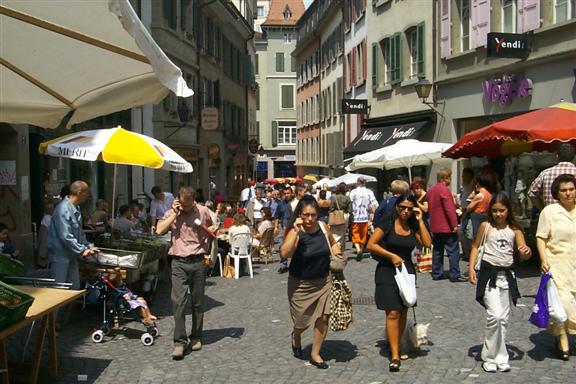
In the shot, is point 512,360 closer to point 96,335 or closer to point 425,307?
point 425,307

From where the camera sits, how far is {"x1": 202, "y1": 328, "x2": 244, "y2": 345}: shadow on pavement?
8039 millimetres

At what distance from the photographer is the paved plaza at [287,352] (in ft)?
21.5

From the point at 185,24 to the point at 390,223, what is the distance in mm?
21961

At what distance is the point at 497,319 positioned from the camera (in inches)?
256

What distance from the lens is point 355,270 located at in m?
13.9

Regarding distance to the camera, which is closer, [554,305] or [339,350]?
[554,305]

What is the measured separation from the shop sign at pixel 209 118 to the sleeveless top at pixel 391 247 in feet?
69.1

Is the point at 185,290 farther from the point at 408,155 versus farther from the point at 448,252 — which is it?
the point at 408,155

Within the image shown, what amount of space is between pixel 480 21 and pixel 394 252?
13.9 metres

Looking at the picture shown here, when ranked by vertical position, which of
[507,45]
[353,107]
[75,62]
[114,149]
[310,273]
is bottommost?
[310,273]

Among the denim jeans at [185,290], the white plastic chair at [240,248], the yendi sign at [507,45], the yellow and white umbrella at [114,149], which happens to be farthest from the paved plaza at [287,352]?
the yendi sign at [507,45]

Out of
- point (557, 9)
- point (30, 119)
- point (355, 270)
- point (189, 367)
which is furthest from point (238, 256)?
point (557, 9)

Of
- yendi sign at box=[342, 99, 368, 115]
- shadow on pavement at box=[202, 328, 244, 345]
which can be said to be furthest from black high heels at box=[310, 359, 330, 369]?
yendi sign at box=[342, 99, 368, 115]

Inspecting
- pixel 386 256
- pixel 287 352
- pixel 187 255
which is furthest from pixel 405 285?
pixel 187 255
